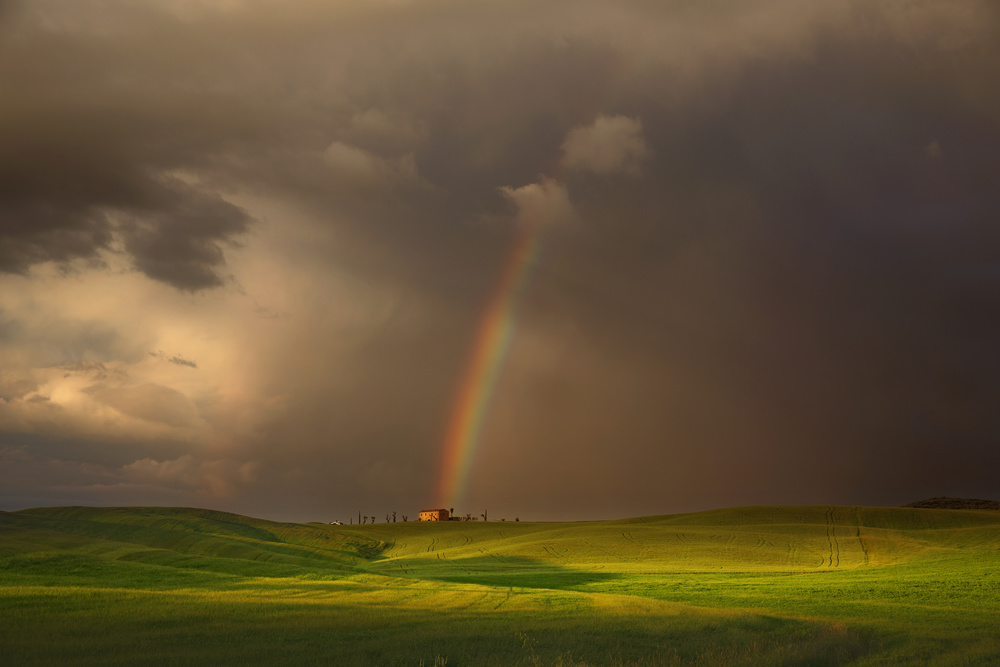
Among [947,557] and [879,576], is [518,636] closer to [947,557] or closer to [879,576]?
[879,576]

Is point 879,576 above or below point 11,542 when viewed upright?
below

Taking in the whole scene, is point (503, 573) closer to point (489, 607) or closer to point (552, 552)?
point (552, 552)

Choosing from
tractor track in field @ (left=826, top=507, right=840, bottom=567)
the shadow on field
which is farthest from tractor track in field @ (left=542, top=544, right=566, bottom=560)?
tractor track in field @ (left=826, top=507, right=840, bottom=567)

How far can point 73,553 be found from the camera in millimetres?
45031

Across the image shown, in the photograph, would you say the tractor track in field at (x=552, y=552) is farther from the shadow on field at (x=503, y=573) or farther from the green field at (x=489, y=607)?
the shadow on field at (x=503, y=573)

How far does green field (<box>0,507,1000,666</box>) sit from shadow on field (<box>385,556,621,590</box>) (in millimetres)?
259

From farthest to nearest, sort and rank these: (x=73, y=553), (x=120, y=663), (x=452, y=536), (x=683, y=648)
Answer: (x=452, y=536) < (x=73, y=553) < (x=683, y=648) < (x=120, y=663)

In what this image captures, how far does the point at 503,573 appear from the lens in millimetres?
57875

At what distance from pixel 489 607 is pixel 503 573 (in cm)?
2830

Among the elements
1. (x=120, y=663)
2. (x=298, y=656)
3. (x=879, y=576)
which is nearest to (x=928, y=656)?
(x=298, y=656)

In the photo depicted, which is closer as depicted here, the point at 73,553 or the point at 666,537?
the point at 73,553

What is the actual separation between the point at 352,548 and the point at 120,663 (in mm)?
78703

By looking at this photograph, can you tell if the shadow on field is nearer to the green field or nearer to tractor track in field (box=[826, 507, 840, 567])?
the green field

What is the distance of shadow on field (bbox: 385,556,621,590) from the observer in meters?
47.9
